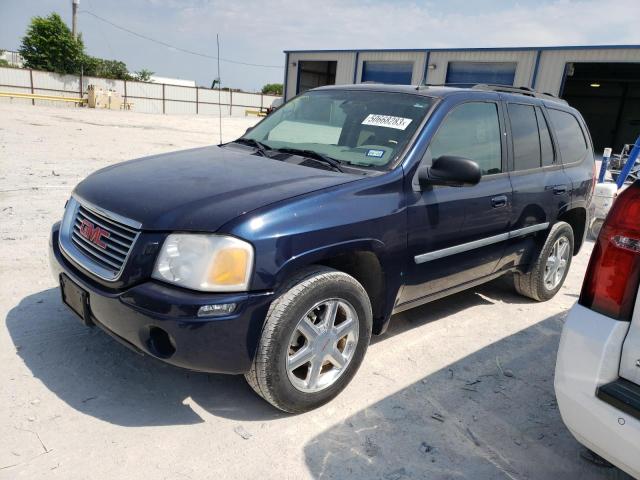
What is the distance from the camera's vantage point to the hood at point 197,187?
2.45 meters

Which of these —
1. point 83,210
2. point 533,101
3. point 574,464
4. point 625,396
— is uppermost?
point 533,101

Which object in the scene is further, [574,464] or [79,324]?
[79,324]

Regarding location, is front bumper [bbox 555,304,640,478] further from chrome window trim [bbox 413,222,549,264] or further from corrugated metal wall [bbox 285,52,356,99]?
corrugated metal wall [bbox 285,52,356,99]

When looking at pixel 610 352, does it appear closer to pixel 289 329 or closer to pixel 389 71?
pixel 289 329

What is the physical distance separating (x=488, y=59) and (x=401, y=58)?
4.96 m

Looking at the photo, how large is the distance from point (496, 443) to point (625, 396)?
946 mm

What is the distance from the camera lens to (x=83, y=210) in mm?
2938

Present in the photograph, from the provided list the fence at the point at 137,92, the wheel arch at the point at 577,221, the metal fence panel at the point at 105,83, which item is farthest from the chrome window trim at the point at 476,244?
the metal fence panel at the point at 105,83

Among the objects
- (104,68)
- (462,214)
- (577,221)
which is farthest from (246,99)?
(462,214)

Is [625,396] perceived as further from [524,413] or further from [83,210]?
[83,210]

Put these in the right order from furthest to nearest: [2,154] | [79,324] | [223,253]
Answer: [2,154]
[79,324]
[223,253]

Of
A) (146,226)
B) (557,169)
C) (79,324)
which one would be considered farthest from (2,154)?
(557,169)

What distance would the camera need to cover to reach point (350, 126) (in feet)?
11.6

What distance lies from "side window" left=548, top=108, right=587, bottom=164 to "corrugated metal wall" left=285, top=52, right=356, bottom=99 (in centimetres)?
2389
